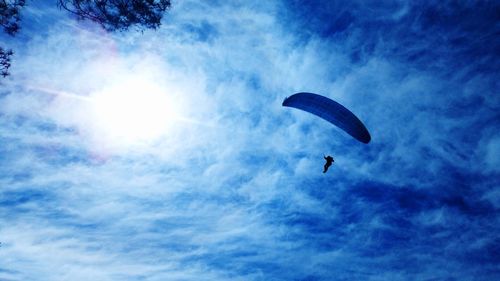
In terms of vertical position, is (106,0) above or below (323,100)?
above

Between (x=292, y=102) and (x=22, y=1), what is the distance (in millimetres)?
13539

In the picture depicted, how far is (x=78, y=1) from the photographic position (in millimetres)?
13766

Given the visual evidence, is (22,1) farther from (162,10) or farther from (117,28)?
(162,10)

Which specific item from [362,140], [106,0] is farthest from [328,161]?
[106,0]

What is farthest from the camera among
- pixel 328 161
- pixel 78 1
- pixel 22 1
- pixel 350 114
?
pixel 328 161

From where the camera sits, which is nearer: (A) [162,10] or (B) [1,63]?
(B) [1,63]

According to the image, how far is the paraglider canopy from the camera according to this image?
1744cm

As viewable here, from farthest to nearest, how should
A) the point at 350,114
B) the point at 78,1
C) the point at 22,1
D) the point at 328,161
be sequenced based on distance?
the point at 328,161
the point at 350,114
the point at 78,1
the point at 22,1

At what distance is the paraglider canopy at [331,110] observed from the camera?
17438 mm

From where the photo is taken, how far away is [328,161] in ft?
64.9

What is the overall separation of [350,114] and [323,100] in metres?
1.73

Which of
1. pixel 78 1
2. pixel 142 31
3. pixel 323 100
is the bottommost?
pixel 323 100

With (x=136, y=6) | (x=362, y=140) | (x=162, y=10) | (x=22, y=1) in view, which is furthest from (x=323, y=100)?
(x=22, y=1)

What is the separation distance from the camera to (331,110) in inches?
701
